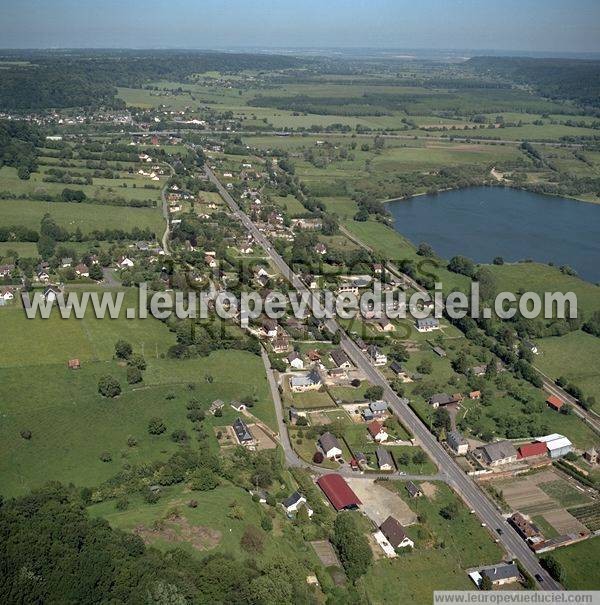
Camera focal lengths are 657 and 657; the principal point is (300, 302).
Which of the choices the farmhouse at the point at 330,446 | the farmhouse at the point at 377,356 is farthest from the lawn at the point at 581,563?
the farmhouse at the point at 377,356

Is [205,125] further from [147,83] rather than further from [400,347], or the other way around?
[400,347]

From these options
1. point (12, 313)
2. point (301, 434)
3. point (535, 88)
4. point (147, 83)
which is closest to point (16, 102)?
point (147, 83)

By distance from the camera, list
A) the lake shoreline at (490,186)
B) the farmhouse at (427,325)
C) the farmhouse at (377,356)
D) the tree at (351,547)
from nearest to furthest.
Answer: the tree at (351,547) < the farmhouse at (377,356) < the farmhouse at (427,325) < the lake shoreline at (490,186)

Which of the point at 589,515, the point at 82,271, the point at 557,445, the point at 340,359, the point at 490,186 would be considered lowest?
the point at 589,515

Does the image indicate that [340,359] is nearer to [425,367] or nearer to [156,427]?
[425,367]

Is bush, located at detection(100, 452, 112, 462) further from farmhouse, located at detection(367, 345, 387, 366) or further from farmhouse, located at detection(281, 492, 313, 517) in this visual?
farmhouse, located at detection(367, 345, 387, 366)

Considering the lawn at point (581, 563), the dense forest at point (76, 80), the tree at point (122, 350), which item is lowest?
the lawn at point (581, 563)

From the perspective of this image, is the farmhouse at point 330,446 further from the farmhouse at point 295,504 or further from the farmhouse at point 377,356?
the farmhouse at point 377,356

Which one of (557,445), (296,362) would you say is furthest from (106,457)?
(557,445)
